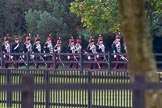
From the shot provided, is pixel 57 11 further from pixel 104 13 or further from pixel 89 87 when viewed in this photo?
pixel 89 87

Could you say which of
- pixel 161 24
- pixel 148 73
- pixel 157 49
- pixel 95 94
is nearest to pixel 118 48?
pixel 161 24

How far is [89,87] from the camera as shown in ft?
27.3

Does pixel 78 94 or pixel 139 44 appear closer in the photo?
pixel 139 44

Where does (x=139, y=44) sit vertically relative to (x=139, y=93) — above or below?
above

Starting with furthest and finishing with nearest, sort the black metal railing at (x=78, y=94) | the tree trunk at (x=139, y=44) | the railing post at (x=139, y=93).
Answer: the black metal railing at (x=78, y=94), the tree trunk at (x=139, y=44), the railing post at (x=139, y=93)

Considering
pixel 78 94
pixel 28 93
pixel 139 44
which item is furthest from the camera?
pixel 78 94

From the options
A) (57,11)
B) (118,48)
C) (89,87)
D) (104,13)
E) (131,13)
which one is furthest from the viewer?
(57,11)

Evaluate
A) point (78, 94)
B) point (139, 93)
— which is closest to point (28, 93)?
point (139, 93)

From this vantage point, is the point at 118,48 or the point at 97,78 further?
the point at 118,48

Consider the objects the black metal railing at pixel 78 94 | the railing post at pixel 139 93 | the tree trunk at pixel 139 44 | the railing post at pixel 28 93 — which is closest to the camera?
the railing post at pixel 28 93

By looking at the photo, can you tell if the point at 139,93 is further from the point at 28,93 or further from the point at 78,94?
the point at 78,94

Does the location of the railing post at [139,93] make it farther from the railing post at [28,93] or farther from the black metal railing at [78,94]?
the black metal railing at [78,94]

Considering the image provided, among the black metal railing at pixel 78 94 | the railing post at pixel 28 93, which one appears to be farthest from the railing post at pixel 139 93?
the black metal railing at pixel 78 94

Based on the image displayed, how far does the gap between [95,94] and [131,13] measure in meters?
8.94
